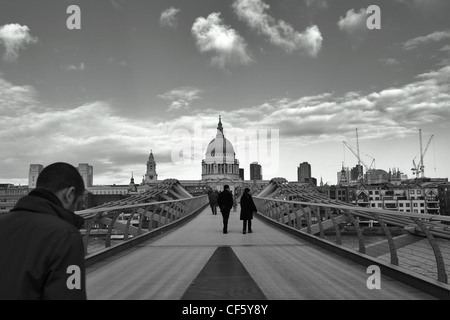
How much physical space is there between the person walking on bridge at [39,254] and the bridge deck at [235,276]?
12.4 feet

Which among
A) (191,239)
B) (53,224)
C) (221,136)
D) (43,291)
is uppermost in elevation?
(221,136)

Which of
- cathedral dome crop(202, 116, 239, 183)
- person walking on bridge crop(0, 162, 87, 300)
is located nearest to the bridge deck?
person walking on bridge crop(0, 162, 87, 300)

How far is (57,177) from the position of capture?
2523 mm

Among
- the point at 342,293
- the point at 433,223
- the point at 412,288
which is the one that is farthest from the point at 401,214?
the point at 342,293

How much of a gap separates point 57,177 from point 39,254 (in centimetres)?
53

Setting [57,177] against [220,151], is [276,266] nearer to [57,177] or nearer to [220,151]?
[57,177]

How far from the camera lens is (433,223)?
5793 mm

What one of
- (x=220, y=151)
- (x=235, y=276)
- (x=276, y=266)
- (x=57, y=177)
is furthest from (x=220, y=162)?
(x=57, y=177)

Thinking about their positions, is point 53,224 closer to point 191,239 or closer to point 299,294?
point 299,294

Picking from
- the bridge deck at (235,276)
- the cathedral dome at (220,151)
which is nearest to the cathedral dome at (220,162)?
the cathedral dome at (220,151)

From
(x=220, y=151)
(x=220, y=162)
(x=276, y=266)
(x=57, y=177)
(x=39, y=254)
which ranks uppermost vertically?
(x=220, y=151)

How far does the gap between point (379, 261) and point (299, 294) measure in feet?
8.15
